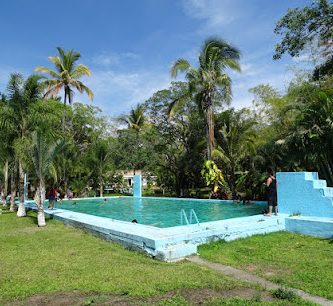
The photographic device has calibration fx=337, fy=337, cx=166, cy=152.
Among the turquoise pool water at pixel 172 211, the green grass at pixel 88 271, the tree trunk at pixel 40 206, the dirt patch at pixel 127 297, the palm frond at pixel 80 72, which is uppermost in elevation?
the palm frond at pixel 80 72

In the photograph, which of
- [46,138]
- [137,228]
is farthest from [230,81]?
[137,228]

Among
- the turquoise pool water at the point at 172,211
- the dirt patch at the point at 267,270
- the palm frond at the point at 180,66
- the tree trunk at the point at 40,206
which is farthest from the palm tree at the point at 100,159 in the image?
the dirt patch at the point at 267,270

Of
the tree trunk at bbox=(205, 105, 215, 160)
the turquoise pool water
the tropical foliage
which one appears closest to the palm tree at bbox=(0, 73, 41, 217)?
the tropical foliage

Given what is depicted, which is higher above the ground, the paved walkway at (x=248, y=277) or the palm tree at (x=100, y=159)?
the palm tree at (x=100, y=159)

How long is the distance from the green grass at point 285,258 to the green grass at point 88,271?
36.5 inches

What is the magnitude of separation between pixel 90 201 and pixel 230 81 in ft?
44.9

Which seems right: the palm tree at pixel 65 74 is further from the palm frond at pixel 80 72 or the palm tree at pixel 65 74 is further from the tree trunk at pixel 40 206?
the tree trunk at pixel 40 206

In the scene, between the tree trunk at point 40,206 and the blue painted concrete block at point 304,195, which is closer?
the blue painted concrete block at point 304,195

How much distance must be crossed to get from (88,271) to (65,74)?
25.0 metres

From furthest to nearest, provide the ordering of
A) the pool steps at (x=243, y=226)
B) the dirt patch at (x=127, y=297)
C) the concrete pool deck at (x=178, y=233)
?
the pool steps at (x=243, y=226) → the concrete pool deck at (x=178, y=233) → the dirt patch at (x=127, y=297)

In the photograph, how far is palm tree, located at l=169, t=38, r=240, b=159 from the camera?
21.2 metres

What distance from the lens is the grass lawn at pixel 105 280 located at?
473cm

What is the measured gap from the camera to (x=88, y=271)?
6.12 metres

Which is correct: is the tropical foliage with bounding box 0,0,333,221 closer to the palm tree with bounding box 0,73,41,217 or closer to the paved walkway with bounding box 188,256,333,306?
the palm tree with bounding box 0,73,41,217
